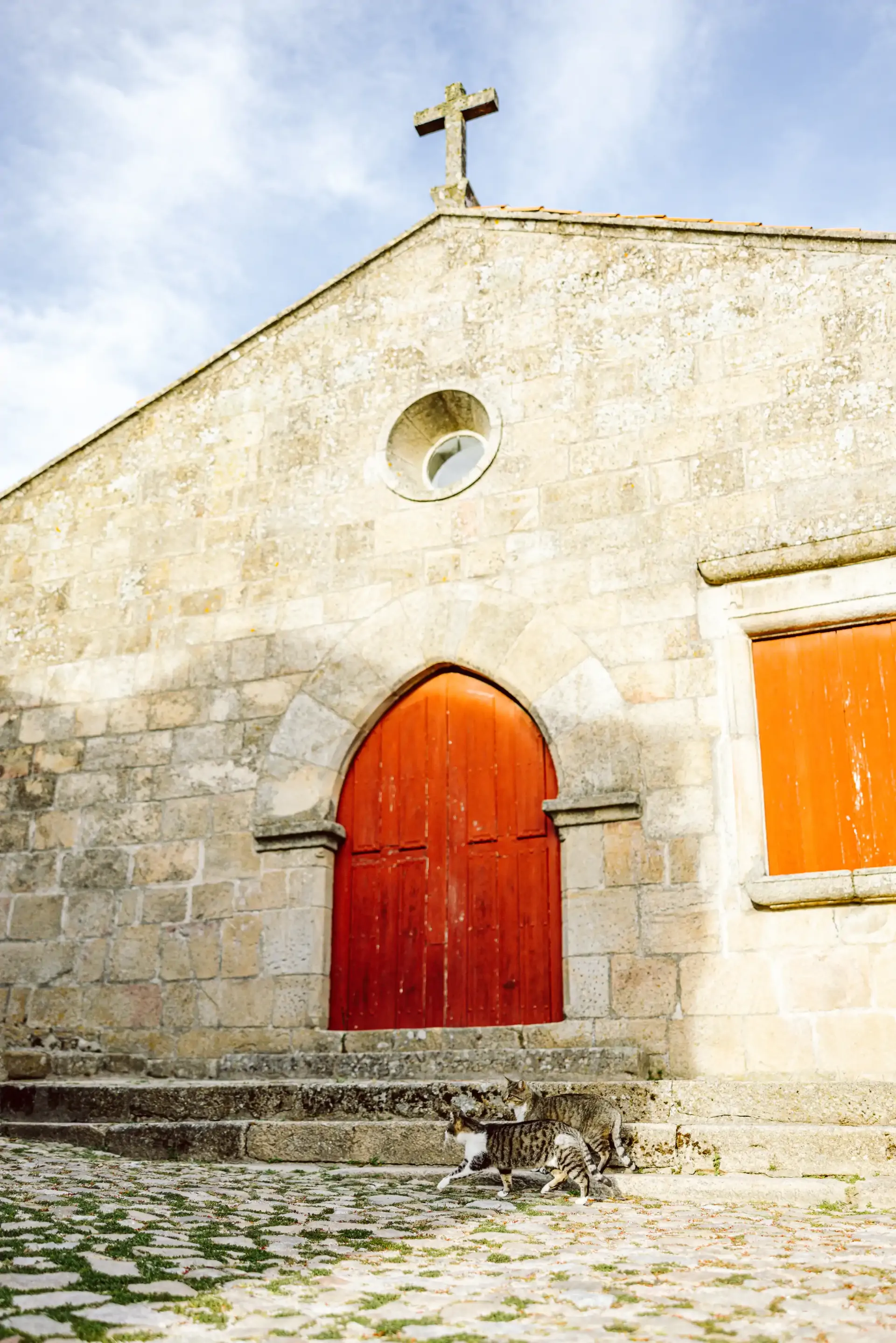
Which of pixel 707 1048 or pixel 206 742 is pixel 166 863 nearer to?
pixel 206 742

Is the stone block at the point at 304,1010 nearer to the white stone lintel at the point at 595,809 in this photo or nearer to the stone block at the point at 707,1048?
the white stone lintel at the point at 595,809

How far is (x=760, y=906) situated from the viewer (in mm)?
5688

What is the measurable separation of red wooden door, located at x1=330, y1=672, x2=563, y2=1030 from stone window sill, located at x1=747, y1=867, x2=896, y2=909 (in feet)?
3.88

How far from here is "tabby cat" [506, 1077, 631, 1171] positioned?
468cm

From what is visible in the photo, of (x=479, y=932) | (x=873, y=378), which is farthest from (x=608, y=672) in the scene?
(x=873, y=378)

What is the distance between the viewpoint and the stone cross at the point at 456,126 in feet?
26.3

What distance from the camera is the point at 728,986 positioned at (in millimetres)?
5652

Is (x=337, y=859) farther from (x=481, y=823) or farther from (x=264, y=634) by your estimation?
(x=264, y=634)

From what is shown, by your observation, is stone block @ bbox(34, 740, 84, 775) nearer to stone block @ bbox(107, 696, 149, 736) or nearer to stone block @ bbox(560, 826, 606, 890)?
stone block @ bbox(107, 696, 149, 736)

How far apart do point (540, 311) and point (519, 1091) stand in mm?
4693

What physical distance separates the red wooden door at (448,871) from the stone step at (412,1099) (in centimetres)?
56

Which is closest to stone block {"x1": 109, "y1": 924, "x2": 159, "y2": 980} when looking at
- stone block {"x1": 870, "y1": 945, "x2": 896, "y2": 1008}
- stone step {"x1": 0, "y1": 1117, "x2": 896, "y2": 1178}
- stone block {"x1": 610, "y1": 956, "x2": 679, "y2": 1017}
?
stone step {"x1": 0, "y1": 1117, "x2": 896, "y2": 1178}

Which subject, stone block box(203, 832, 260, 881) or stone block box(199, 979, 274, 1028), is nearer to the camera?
stone block box(199, 979, 274, 1028)

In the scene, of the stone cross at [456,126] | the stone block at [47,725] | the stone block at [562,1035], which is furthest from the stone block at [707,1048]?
the stone cross at [456,126]
